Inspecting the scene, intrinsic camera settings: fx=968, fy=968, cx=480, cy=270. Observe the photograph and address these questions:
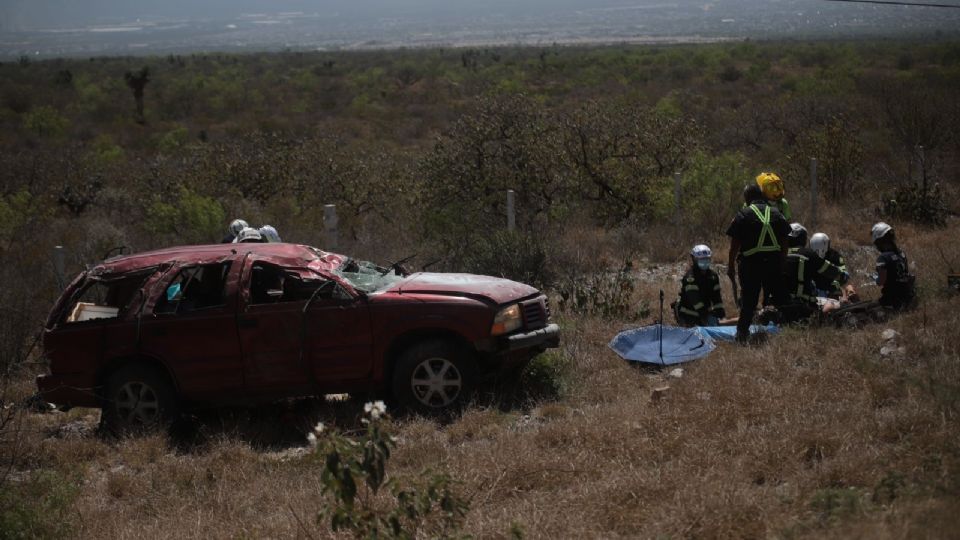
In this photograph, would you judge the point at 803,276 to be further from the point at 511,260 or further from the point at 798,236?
the point at 511,260

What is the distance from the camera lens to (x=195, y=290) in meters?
8.70

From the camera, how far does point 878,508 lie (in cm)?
482

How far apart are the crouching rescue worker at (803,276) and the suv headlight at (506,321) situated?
2.71 meters

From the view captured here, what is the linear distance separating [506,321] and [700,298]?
259cm

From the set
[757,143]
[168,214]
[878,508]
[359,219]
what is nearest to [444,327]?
[878,508]

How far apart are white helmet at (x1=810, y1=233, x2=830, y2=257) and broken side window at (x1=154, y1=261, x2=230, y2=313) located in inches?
227

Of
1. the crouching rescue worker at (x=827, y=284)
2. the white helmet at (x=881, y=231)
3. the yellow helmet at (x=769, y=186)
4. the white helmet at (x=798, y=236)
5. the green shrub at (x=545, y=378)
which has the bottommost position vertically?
the green shrub at (x=545, y=378)

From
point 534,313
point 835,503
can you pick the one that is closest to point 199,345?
point 534,313

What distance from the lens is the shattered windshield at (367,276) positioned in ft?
27.7

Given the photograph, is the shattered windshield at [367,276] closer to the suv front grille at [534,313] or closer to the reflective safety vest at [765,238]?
the suv front grille at [534,313]

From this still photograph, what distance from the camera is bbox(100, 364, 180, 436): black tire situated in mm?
8226

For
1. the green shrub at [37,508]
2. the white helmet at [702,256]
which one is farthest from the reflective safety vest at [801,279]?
the green shrub at [37,508]

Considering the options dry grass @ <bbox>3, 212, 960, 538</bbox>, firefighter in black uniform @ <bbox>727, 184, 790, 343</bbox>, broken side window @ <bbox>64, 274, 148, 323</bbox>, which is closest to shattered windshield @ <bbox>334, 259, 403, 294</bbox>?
dry grass @ <bbox>3, 212, 960, 538</bbox>

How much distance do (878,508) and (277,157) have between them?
19583 millimetres
